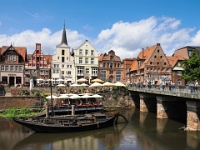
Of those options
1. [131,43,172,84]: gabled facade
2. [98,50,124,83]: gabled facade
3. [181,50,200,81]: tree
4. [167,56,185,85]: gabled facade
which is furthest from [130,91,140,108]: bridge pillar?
[167,56,185,85]: gabled facade

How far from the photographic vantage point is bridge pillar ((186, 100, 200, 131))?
23.9 metres

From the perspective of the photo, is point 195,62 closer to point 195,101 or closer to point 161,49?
point 195,101

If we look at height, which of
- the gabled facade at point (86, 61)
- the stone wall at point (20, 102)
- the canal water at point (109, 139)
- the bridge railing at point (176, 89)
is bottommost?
the canal water at point (109, 139)

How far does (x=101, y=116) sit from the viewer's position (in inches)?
1078

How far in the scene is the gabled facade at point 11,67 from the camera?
53750mm

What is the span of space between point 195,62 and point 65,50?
33654 mm

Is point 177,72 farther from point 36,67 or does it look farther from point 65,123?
point 65,123

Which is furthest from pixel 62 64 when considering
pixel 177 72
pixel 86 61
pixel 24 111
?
pixel 177 72

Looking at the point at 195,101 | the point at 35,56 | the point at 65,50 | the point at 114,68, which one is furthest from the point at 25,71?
the point at 195,101

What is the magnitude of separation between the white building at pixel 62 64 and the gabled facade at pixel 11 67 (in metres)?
8.14

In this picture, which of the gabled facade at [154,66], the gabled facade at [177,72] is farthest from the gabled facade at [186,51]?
the gabled facade at [154,66]

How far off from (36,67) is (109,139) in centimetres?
3831

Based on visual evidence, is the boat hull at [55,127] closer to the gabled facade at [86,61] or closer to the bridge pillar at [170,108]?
the bridge pillar at [170,108]

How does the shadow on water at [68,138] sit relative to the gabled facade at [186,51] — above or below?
below
